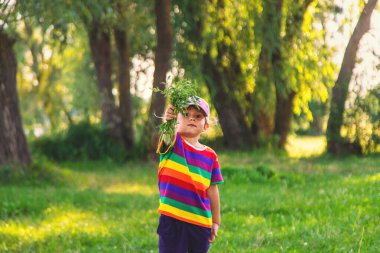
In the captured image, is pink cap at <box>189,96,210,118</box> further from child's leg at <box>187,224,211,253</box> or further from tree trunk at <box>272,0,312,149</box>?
tree trunk at <box>272,0,312,149</box>

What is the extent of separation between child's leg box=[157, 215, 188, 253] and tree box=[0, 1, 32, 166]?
9950 millimetres

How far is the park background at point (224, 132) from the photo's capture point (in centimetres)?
814

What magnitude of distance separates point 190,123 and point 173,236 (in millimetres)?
820

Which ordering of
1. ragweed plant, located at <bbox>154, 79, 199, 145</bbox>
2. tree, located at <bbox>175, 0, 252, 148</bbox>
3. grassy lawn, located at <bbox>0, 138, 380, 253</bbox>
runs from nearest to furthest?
1. ragweed plant, located at <bbox>154, 79, 199, 145</bbox>
2. grassy lawn, located at <bbox>0, 138, 380, 253</bbox>
3. tree, located at <bbox>175, 0, 252, 148</bbox>

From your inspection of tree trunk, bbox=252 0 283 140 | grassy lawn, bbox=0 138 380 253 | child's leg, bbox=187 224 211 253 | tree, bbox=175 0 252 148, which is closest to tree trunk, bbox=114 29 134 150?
tree, bbox=175 0 252 148

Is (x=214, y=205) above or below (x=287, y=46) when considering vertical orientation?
below

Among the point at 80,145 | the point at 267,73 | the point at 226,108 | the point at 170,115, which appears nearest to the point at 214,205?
the point at 170,115

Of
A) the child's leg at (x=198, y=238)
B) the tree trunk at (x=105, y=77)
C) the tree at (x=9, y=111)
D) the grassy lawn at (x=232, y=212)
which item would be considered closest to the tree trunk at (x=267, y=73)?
the grassy lawn at (x=232, y=212)

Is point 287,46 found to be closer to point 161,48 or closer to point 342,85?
point 342,85

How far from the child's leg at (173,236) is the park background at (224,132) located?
2.33 meters

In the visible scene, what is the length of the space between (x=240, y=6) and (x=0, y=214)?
1009 cm

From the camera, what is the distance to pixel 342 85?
1711 cm

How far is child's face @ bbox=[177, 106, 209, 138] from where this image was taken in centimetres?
463

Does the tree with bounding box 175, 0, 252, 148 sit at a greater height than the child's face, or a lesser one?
greater
